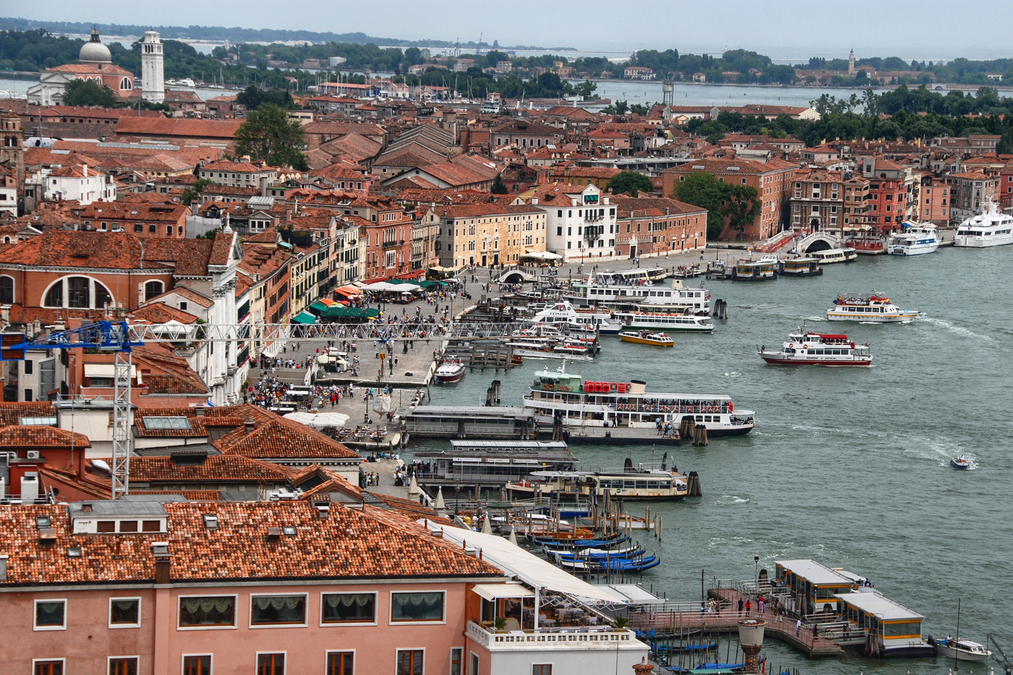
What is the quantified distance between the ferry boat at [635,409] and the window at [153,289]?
5.68 metres

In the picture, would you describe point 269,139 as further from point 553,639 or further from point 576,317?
point 553,639

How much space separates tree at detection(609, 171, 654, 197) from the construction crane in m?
38.1

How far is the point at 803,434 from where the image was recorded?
26.8 metres

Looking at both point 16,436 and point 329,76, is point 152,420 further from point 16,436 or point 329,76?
point 329,76

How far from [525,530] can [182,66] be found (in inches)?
4841

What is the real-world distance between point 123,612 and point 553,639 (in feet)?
7.45

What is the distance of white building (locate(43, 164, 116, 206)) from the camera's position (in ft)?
139

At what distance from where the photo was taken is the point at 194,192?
43.2 m

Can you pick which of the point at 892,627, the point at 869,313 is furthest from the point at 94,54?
the point at 892,627

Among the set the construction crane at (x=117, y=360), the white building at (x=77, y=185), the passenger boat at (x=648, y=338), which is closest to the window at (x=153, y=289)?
the construction crane at (x=117, y=360)

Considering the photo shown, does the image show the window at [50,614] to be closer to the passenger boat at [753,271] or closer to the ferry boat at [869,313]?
the ferry boat at [869,313]

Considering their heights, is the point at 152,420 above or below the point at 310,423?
above

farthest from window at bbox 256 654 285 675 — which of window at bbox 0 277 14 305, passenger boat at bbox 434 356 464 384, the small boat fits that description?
passenger boat at bbox 434 356 464 384

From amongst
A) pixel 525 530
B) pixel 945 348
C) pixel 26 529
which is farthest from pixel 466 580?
pixel 945 348
